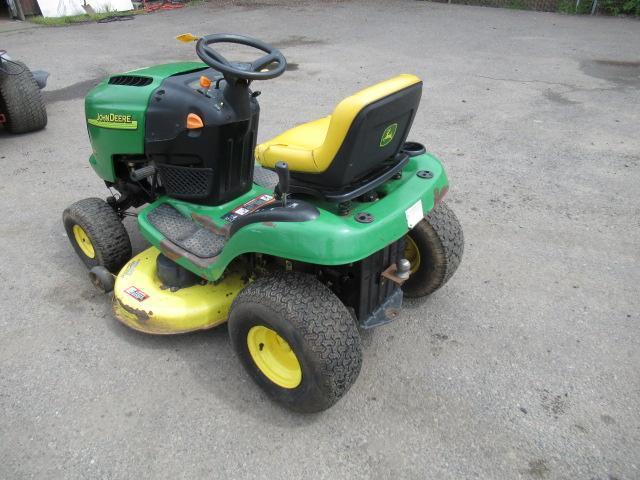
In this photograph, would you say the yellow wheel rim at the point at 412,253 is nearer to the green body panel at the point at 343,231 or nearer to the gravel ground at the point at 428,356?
the gravel ground at the point at 428,356

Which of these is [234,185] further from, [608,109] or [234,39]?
[608,109]

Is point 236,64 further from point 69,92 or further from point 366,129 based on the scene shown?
point 69,92

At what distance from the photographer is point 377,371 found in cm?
240

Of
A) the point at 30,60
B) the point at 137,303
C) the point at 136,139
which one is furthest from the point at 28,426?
the point at 30,60

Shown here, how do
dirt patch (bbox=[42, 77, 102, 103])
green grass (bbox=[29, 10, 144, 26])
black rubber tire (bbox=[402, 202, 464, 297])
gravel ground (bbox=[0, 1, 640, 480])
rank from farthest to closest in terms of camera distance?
1. green grass (bbox=[29, 10, 144, 26])
2. dirt patch (bbox=[42, 77, 102, 103])
3. black rubber tire (bbox=[402, 202, 464, 297])
4. gravel ground (bbox=[0, 1, 640, 480])

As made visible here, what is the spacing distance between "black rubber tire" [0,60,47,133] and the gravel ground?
16 centimetres

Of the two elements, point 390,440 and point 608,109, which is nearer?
point 390,440

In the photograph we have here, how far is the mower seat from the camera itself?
1.78 meters

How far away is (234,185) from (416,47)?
6554 mm

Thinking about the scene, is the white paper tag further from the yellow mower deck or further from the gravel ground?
the yellow mower deck

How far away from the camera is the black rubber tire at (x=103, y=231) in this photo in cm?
283

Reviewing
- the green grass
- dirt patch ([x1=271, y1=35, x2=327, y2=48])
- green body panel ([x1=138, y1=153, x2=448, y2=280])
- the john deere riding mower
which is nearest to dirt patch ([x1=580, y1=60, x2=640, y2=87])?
dirt patch ([x1=271, y1=35, x2=327, y2=48])

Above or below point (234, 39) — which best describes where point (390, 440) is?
below

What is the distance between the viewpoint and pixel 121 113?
260cm
